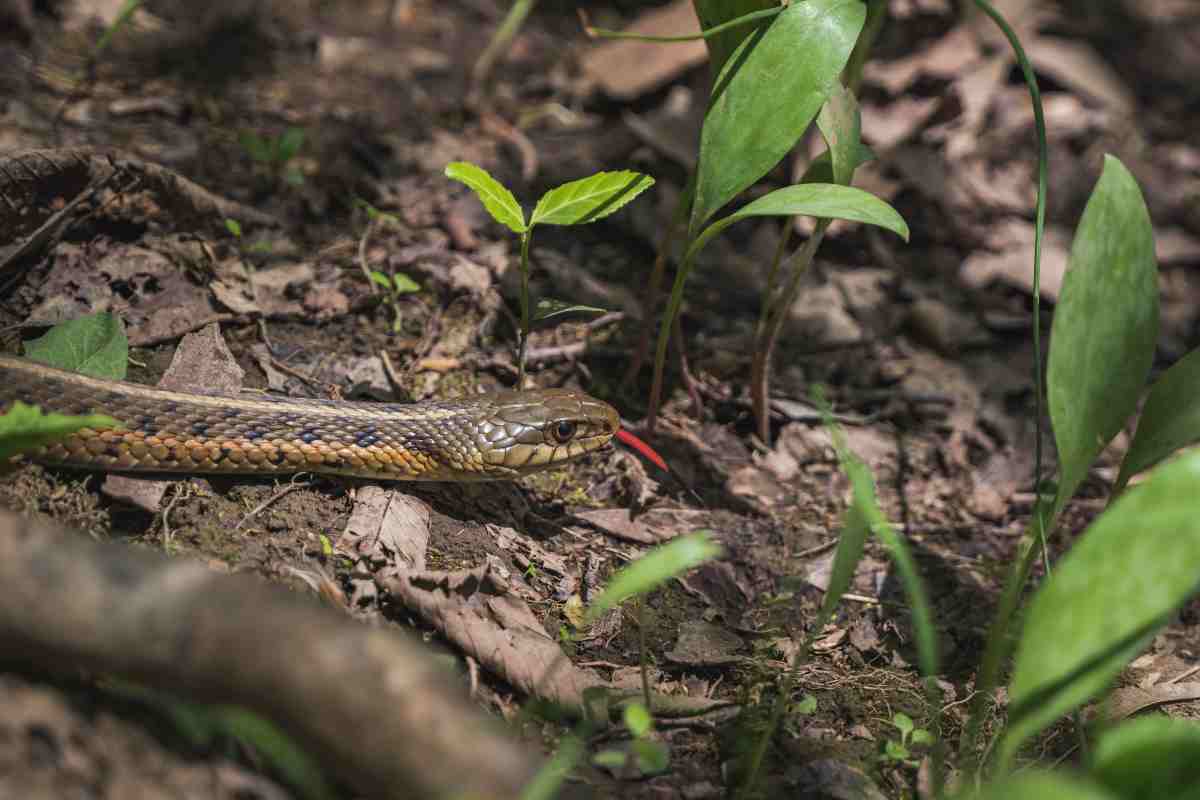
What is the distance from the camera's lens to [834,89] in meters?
3.03

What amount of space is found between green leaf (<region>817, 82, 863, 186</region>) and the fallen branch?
2.05 m

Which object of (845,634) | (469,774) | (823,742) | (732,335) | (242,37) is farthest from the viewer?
(242,37)

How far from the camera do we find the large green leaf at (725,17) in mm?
3035

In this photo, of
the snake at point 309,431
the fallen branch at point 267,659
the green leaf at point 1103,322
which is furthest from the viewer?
the snake at point 309,431

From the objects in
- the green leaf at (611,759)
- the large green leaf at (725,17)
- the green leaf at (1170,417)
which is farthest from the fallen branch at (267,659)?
the large green leaf at (725,17)

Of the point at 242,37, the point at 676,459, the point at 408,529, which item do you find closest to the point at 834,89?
the point at 676,459

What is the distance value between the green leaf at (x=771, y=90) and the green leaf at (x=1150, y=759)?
177 cm

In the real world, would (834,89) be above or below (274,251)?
above

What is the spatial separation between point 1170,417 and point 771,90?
1.45 meters

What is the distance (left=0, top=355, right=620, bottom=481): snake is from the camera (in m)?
2.89

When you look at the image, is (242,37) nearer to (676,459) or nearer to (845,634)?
(676,459)

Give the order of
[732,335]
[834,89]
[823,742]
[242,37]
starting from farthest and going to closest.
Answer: [242,37], [732,335], [834,89], [823,742]

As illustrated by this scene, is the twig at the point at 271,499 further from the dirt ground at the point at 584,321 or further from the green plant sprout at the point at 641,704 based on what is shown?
the green plant sprout at the point at 641,704

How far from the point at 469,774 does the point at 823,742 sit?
4.68 ft
